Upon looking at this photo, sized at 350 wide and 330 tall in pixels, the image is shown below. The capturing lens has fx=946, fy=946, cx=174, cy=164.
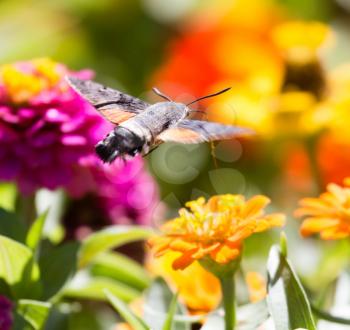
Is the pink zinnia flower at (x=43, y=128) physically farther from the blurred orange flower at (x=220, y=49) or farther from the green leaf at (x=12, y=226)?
the blurred orange flower at (x=220, y=49)

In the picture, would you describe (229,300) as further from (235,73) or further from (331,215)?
(235,73)

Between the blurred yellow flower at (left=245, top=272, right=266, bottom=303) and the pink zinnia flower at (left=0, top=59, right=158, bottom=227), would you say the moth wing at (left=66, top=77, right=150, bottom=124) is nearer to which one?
the pink zinnia flower at (left=0, top=59, right=158, bottom=227)

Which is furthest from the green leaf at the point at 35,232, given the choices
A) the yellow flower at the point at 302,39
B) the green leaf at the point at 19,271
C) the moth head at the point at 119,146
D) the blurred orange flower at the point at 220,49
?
the blurred orange flower at the point at 220,49

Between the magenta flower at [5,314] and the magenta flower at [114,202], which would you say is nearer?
the magenta flower at [5,314]

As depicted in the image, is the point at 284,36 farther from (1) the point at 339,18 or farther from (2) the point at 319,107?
(1) the point at 339,18

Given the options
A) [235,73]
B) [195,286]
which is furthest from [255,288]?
[235,73]
